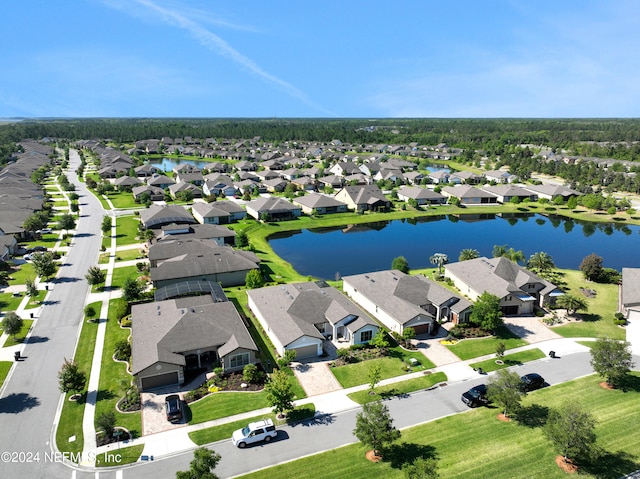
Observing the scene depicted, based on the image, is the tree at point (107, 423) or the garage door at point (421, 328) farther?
the garage door at point (421, 328)

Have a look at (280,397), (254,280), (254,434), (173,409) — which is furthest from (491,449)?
(254,280)

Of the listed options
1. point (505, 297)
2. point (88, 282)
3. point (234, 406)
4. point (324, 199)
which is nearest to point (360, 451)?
point (234, 406)

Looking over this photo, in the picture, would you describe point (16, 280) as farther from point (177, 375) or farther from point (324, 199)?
point (324, 199)

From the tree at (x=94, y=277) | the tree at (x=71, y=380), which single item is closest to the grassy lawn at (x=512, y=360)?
the tree at (x=71, y=380)

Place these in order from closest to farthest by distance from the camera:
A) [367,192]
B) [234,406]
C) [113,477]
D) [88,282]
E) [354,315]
A: [113,477] → [234,406] → [354,315] → [88,282] → [367,192]

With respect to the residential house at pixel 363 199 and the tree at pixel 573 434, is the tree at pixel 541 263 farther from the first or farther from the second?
the residential house at pixel 363 199

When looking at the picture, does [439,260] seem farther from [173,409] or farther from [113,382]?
[113,382]
